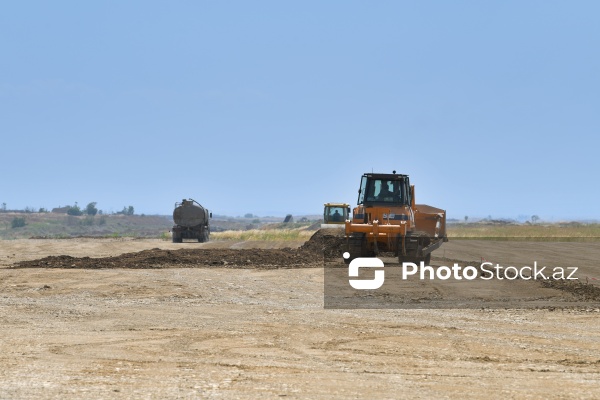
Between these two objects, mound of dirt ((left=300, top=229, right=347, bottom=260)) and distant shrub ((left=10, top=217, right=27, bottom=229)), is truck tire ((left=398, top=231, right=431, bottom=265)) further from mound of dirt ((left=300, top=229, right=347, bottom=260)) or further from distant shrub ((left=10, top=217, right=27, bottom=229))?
distant shrub ((left=10, top=217, right=27, bottom=229))

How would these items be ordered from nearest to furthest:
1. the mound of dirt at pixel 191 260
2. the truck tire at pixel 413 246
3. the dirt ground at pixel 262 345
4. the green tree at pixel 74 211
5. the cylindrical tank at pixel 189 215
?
the dirt ground at pixel 262 345 → the truck tire at pixel 413 246 → the mound of dirt at pixel 191 260 → the cylindrical tank at pixel 189 215 → the green tree at pixel 74 211

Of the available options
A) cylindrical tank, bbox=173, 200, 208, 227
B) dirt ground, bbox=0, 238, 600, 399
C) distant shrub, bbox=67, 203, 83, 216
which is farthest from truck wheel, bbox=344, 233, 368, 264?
distant shrub, bbox=67, 203, 83, 216

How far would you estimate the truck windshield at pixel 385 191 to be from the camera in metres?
27.9

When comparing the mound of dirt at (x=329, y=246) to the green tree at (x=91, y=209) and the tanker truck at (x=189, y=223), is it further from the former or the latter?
the green tree at (x=91, y=209)

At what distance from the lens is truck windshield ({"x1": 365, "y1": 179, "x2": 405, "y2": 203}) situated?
27.9m

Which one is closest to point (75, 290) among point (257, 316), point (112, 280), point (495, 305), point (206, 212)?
point (112, 280)

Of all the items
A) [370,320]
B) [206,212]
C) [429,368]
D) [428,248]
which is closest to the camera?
[429,368]

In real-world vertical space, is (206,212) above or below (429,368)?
above

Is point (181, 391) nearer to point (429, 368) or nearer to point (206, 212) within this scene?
A: point (429, 368)

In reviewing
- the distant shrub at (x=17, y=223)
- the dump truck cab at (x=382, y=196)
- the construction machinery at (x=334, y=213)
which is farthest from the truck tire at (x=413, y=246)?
the distant shrub at (x=17, y=223)

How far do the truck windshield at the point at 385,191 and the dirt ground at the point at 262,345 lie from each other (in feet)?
19.3

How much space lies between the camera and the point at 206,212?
2111 inches

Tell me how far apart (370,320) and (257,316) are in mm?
2206

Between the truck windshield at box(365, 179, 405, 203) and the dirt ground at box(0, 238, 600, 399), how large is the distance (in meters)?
5.88
